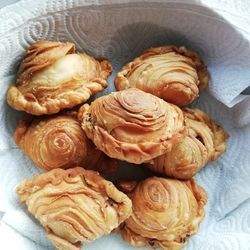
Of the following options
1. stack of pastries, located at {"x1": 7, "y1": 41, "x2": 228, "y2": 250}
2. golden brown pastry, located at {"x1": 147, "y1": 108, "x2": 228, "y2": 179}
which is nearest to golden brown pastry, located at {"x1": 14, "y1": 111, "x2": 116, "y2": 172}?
stack of pastries, located at {"x1": 7, "y1": 41, "x2": 228, "y2": 250}

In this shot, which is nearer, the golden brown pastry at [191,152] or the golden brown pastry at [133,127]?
the golden brown pastry at [133,127]

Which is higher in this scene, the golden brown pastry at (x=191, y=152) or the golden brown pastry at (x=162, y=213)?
the golden brown pastry at (x=191, y=152)

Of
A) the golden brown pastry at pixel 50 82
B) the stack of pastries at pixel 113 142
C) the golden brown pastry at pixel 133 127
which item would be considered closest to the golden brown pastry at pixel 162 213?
the stack of pastries at pixel 113 142

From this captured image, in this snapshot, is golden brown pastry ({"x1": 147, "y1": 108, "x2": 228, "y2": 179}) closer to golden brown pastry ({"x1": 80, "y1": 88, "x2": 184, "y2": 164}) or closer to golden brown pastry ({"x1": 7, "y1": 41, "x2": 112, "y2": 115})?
golden brown pastry ({"x1": 80, "y1": 88, "x2": 184, "y2": 164})

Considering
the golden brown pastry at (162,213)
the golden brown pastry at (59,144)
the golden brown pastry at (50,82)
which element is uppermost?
the golden brown pastry at (50,82)

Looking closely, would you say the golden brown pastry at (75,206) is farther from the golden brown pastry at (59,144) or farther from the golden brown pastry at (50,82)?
the golden brown pastry at (50,82)
